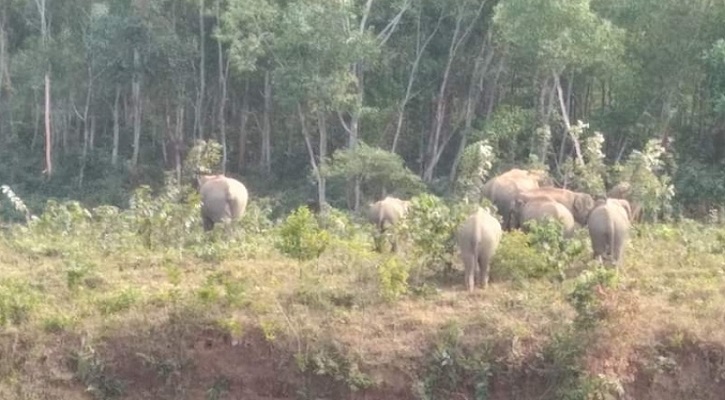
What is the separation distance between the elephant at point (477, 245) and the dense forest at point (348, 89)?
6615 mm

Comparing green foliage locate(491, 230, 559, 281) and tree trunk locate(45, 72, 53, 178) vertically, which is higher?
green foliage locate(491, 230, 559, 281)

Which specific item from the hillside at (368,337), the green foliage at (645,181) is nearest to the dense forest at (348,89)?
the green foliage at (645,181)

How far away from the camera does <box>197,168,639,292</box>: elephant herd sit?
12.6 m

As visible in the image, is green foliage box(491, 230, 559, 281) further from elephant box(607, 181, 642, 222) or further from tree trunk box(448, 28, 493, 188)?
tree trunk box(448, 28, 493, 188)

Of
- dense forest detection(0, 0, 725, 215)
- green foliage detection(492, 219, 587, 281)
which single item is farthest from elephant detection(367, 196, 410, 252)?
dense forest detection(0, 0, 725, 215)

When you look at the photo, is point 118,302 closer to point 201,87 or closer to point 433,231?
point 433,231

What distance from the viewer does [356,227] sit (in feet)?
53.7

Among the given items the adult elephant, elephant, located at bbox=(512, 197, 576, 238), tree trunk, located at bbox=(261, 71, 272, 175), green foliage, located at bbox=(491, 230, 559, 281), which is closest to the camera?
green foliage, located at bbox=(491, 230, 559, 281)

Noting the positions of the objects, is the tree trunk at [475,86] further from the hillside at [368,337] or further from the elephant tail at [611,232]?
the hillside at [368,337]

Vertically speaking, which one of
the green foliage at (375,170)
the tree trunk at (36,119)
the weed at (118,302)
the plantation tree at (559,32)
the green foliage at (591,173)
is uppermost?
the plantation tree at (559,32)

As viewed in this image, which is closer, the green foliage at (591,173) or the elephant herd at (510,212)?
the elephant herd at (510,212)

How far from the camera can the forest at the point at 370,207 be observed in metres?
11.4

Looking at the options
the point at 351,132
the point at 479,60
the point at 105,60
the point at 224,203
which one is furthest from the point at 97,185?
the point at 224,203

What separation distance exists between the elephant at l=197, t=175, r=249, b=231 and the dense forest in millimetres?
5531
